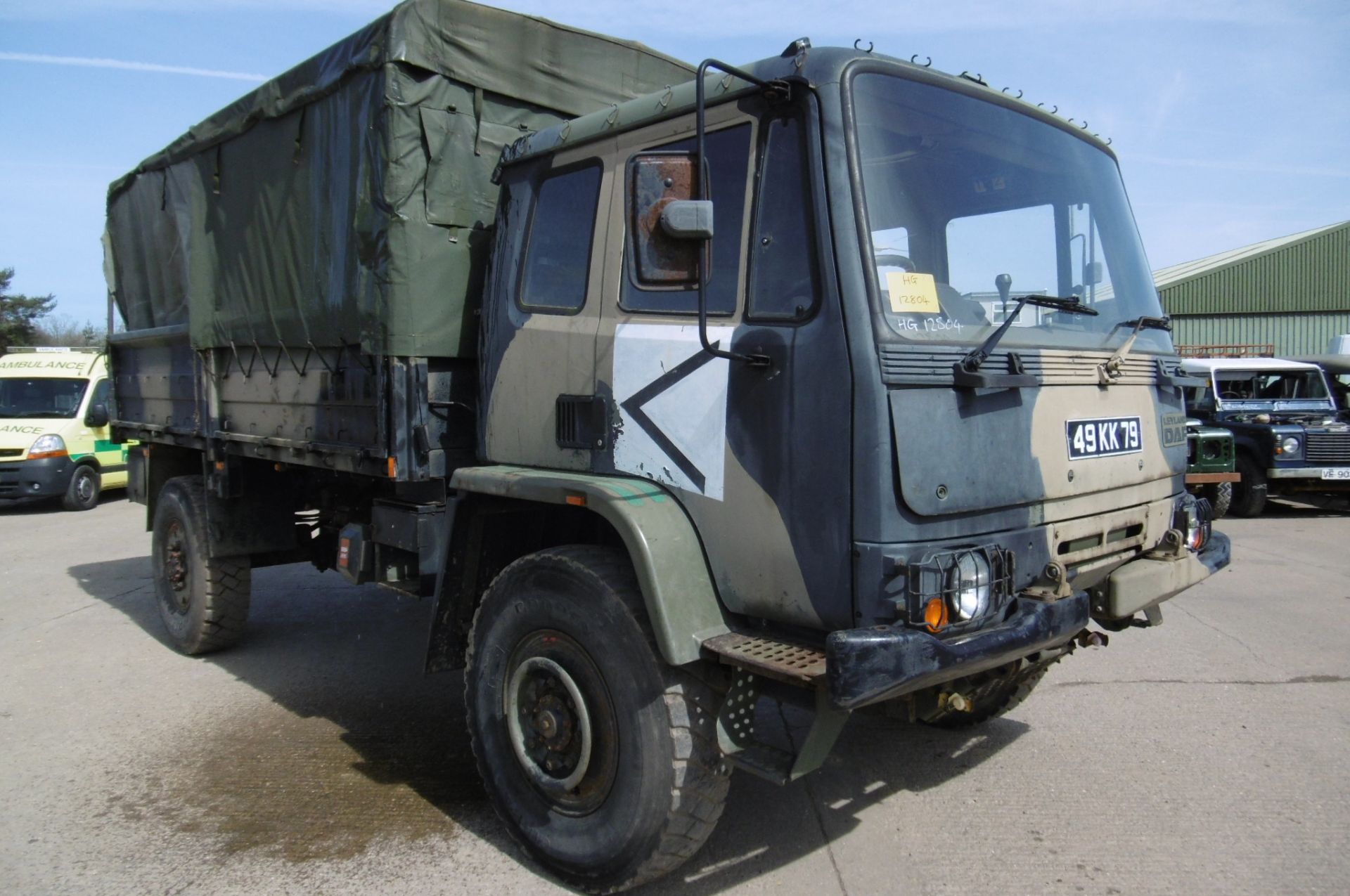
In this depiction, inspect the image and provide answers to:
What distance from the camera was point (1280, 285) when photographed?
30.9 metres

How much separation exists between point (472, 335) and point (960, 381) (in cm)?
226

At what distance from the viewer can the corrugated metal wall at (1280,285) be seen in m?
30.7

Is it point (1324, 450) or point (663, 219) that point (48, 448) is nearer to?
point (663, 219)

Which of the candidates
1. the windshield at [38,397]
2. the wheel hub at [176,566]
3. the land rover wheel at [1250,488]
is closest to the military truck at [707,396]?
the wheel hub at [176,566]

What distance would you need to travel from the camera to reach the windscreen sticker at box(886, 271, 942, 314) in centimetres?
298

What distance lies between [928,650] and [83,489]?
15252 mm

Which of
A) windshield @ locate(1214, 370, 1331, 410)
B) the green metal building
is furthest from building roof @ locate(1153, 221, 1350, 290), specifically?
windshield @ locate(1214, 370, 1331, 410)

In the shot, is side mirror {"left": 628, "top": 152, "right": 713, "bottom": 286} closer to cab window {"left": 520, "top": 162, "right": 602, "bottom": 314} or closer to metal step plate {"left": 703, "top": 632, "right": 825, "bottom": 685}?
cab window {"left": 520, "top": 162, "right": 602, "bottom": 314}

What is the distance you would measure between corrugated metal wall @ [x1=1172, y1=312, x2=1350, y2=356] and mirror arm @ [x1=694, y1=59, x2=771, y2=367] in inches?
1238

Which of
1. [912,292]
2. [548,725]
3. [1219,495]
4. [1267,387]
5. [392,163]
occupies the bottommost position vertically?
[1219,495]

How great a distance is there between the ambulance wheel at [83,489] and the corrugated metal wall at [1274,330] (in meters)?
28.3

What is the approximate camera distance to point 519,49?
4.61m

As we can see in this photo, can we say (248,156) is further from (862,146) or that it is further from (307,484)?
(862,146)

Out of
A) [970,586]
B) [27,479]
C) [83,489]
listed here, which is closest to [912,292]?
[970,586]
